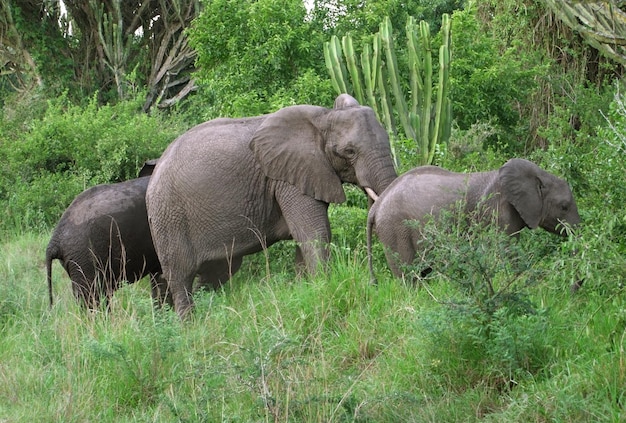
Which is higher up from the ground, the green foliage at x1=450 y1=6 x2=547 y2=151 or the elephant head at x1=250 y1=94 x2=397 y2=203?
the elephant head at x1=250 y1=94 x2=397 y2=203

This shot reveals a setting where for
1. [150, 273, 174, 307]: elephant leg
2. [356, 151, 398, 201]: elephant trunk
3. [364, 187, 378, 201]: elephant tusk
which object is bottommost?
[150, 273, 174, 307]: elephant leg

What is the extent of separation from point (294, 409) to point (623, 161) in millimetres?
2493

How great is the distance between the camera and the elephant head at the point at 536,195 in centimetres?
704

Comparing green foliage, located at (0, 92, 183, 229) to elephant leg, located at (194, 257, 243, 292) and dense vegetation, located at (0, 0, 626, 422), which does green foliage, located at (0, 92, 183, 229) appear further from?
elephant leg, located at (194, 257, 243, 292)

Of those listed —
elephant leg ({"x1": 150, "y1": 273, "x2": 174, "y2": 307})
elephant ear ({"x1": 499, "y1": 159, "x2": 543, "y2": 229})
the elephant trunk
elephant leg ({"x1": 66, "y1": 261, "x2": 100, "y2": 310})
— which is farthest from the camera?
elephant leg ({"x1": 150, "y1": 273, "x2": 174, "y2": 307})

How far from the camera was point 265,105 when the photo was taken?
12328 mm

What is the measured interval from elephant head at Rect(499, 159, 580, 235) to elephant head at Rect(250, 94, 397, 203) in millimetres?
812

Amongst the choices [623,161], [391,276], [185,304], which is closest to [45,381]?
[185,304]

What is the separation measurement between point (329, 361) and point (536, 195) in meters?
2.07

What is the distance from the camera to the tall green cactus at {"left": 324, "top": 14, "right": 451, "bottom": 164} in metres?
11.1

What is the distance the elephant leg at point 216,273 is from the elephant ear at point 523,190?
211 cm

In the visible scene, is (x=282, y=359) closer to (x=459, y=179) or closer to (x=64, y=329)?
(x=64, y=329)

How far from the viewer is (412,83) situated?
1169 cm

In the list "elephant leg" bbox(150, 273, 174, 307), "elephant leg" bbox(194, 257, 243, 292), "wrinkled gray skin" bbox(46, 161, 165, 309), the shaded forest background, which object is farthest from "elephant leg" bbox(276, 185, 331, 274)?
the shaded forest background
